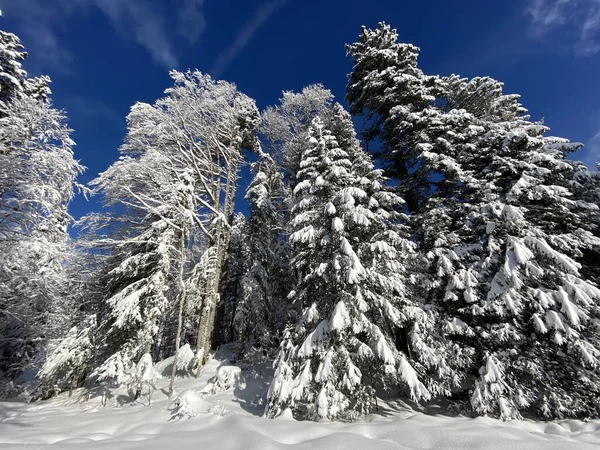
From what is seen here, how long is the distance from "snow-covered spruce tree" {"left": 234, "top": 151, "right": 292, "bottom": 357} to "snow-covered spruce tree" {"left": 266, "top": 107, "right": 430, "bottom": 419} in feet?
17.7

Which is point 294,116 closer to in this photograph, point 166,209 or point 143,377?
point 166,209

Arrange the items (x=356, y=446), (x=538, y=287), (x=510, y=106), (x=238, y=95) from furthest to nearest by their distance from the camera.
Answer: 1. (x=238, y=95)
2. (x=510, y=106)
3. (x=538, y=287)
4. (x=356, y=446)

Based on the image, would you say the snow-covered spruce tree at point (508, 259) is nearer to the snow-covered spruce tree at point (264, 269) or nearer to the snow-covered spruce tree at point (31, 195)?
the snow-covered spruce tree at point (264, 269)

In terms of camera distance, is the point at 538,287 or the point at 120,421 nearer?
the point at 120,421

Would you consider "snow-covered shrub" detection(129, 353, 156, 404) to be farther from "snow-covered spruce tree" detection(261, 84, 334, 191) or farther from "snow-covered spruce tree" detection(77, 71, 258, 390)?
"snow-covered spruce tree" detection(261, 84, 334, 191)

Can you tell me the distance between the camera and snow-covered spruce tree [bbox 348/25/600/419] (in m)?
6.46

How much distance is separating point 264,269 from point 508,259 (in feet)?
34.3

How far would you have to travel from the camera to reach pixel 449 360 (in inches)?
291

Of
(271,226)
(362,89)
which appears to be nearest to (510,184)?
(362,89)

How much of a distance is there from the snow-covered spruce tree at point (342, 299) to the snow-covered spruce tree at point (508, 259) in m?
1.53

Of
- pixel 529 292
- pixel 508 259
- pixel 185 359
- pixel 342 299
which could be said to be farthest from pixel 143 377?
pixel 529 292

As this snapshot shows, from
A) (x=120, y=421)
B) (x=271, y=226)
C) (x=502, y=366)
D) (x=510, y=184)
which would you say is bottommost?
(x=120, y=421)

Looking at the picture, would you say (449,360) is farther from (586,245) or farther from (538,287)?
(586,245)

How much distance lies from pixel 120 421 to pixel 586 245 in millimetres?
13545
